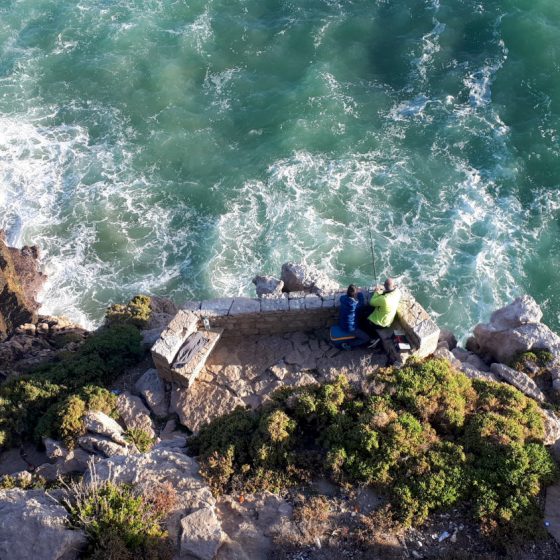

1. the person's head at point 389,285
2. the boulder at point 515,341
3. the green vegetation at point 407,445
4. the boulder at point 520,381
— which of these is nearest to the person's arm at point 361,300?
the person's head at point 389,285

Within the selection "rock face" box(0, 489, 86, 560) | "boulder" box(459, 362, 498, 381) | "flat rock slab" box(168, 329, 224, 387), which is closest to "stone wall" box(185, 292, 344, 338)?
"flat rock slab" box(168, 329, 224, 387)

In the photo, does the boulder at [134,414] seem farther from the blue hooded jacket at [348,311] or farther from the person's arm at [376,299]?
the person's arm at [376,299]

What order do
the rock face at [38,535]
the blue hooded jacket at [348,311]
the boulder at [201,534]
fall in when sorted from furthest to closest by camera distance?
the blue hooded jacket at [348,311] → the boulder at [201,534] → the rock face at [38,535]

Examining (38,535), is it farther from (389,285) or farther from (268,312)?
(389,285)

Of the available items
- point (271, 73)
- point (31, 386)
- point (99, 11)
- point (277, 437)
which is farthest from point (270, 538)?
point (99, 11)

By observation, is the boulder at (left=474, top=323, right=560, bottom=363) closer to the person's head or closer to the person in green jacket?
the person in green jacket
